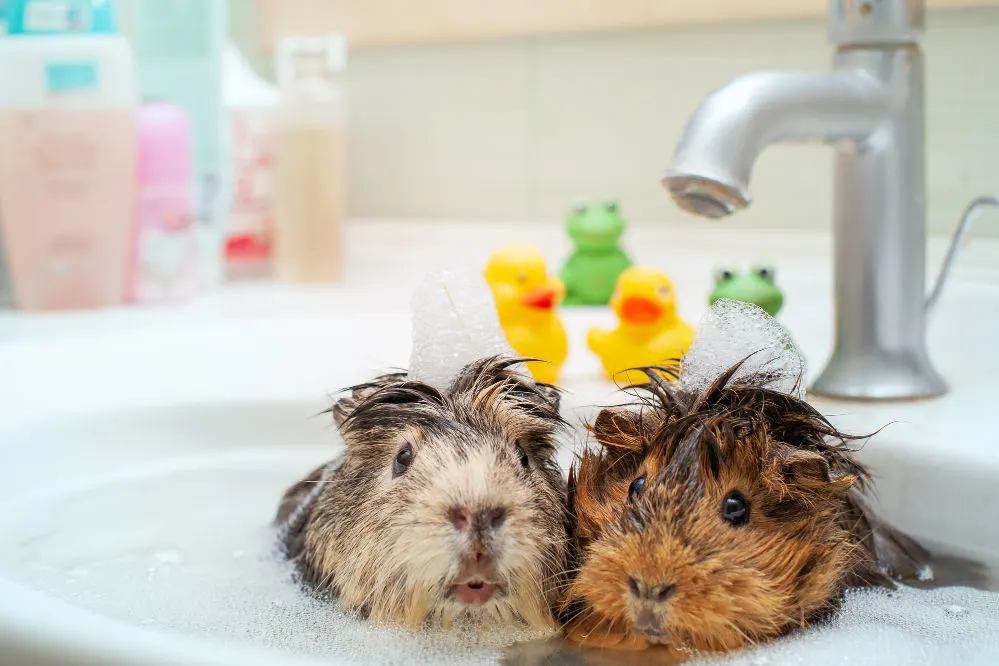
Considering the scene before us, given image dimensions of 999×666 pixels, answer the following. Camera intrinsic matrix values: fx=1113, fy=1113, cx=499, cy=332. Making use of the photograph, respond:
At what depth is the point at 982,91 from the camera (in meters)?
1.47

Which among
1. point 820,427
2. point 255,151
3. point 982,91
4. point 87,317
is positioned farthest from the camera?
point 255,151

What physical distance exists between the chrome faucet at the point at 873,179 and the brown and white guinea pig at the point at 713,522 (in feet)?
0.83

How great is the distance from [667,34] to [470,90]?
39 centimetres

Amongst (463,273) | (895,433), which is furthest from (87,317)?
(895,433)

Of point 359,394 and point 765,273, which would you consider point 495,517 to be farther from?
→ point 765,273

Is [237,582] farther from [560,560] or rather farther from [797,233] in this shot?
[797,233]

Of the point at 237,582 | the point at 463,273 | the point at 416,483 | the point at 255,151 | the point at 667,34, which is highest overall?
the point at 667,34

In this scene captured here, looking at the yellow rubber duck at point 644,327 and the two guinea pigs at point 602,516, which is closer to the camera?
the two guinea pigs at point 602,516

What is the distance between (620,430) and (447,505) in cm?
14

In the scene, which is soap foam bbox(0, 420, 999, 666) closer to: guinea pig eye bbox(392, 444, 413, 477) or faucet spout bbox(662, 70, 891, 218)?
guinea pig eye bbox(392, 444, 413, 477)

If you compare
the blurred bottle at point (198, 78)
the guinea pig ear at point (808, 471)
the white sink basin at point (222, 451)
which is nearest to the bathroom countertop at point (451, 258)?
the white sink basin at point (222, 451)

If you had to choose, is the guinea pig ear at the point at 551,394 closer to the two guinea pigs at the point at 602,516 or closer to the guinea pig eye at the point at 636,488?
the two guinea pigs at the point at 602,516

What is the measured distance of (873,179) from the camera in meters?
1.03

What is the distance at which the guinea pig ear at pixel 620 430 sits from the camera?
75 cm
